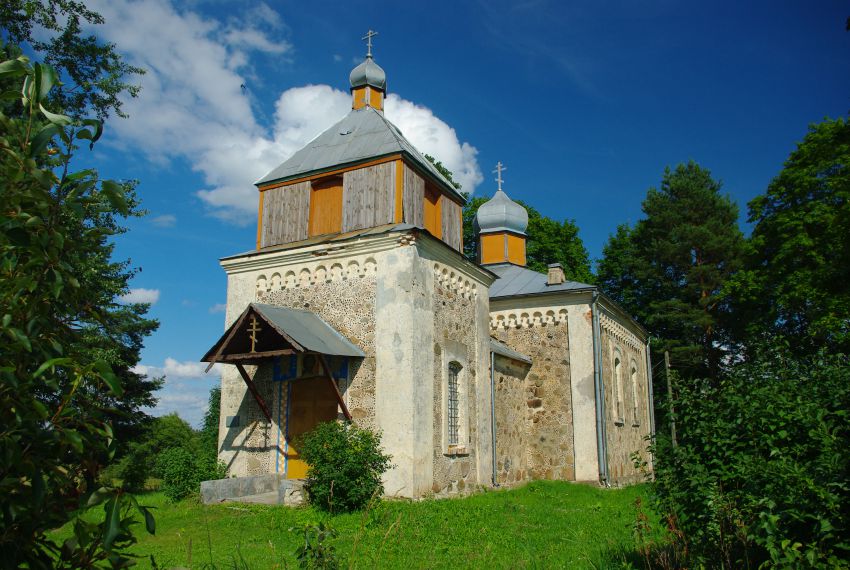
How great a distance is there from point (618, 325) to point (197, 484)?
1246cm

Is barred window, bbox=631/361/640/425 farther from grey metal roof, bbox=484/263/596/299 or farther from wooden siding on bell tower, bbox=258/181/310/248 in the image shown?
wooden siding on bell tower, bbox=258/181/310/248

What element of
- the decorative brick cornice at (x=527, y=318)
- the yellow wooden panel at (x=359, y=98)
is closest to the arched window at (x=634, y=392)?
the decorative brick cornice at (x=527, y=318)

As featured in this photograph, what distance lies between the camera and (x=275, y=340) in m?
11.4

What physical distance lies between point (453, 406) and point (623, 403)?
306 inches

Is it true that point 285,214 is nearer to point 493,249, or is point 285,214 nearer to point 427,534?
point 427,534

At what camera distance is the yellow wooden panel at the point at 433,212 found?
1427 cm

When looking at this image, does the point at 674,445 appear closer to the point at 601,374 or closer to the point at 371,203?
the point at 371,203

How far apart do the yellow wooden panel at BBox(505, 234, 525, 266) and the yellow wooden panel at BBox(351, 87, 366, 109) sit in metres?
8.66

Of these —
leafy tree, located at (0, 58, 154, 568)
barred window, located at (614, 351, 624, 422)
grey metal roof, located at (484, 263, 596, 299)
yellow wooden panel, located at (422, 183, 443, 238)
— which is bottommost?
leafy tree, located at (0, 58, 154, 568)

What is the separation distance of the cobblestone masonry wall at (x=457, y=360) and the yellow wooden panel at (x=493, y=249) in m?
8.74

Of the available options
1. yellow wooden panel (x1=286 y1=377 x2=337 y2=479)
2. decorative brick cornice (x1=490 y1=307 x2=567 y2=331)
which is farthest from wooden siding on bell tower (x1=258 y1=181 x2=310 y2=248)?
decorative brick cornice (x1=490 y1=307 x2=567 y2=331)

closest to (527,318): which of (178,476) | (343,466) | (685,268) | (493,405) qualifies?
(493,405)

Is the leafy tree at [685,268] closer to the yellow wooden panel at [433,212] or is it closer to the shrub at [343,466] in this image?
the yellow wooden panel at [433,212]

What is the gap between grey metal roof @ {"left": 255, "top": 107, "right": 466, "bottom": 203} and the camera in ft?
43.9
